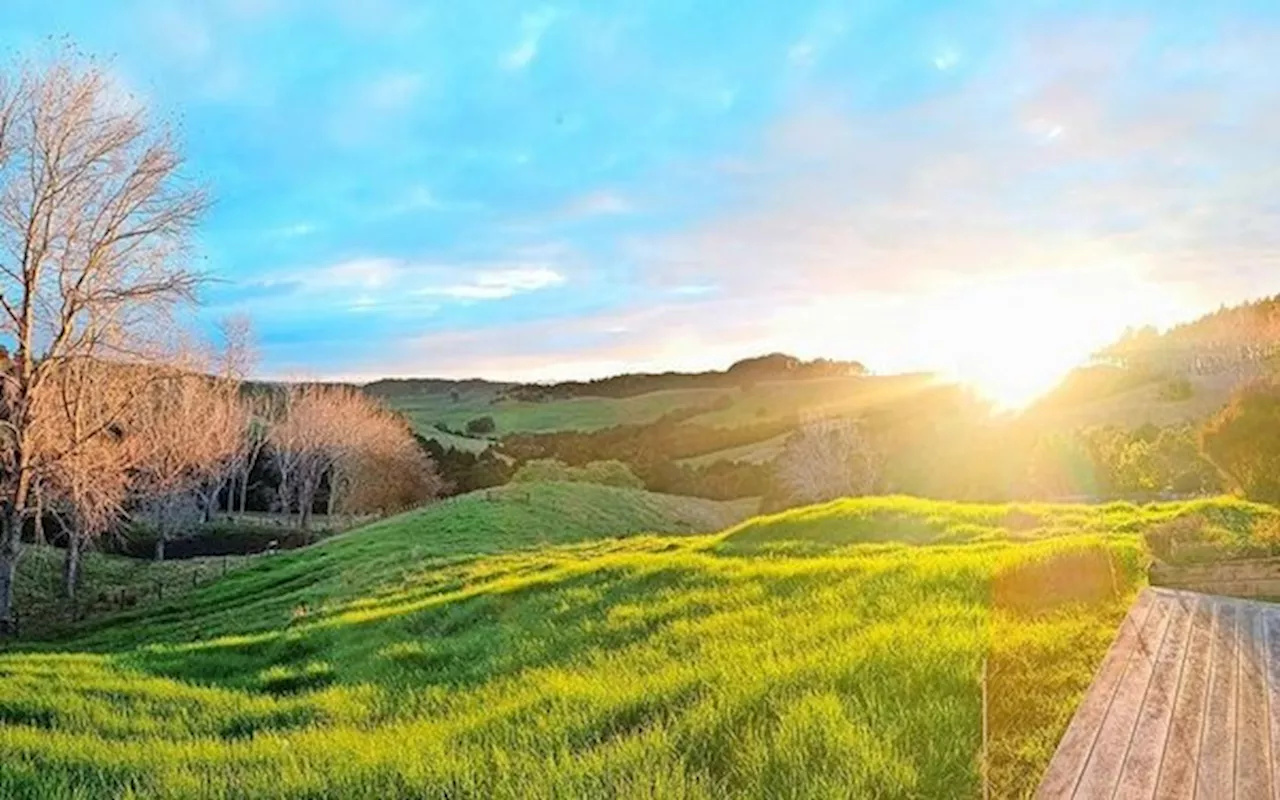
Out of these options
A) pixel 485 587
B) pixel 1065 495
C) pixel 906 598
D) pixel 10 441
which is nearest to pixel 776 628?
pixel 906 598

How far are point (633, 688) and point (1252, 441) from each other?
18048mm

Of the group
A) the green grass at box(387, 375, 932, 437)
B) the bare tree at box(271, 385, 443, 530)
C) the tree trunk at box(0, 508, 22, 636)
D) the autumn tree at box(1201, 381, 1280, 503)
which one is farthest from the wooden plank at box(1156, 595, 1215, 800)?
the green grass at box(387, 375, 932, 437)

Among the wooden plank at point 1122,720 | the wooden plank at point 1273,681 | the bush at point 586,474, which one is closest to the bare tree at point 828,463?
the bush at point 586,474

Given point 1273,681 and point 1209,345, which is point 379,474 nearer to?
point 1273,681

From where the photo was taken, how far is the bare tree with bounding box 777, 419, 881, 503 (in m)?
57.8

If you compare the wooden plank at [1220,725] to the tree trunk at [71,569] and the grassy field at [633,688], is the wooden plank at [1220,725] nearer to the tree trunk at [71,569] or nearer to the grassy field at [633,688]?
the grassy field at [633,688]

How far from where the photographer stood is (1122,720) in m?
5.11

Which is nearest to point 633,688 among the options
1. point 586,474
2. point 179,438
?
point 179,438

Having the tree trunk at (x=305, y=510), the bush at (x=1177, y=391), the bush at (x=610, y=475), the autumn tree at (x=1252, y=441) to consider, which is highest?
the bush at (x=1177, y=391)

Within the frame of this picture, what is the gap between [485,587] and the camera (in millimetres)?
15703

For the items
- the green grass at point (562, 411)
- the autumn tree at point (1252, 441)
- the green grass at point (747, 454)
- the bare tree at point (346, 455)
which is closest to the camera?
the autumn tree at point (1252, 441)

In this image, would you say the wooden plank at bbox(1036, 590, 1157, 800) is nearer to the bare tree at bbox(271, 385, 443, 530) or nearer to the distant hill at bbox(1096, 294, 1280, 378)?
the bare tree at bbox(271, 385, 443, 530)

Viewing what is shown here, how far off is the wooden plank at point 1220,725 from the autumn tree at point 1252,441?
44.8 feet

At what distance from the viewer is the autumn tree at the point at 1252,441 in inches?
738
